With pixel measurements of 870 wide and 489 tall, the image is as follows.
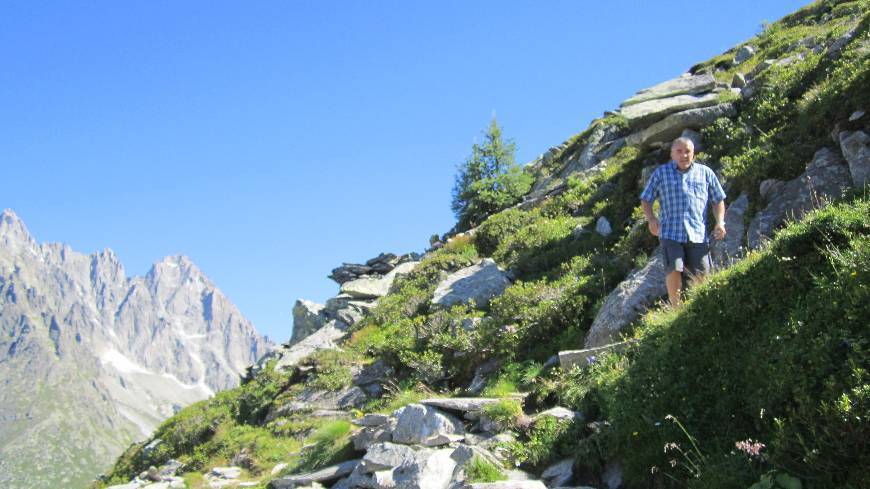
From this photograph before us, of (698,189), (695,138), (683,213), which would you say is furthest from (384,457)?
(695,138)

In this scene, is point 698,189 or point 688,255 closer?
point 688,255

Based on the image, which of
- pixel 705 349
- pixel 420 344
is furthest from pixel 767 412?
pixel 420 344

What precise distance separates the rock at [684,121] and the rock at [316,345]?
438 inches

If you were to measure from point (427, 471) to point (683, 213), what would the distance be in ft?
16.9

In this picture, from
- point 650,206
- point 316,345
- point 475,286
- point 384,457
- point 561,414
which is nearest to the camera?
point 561,414

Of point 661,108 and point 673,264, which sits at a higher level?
point 661,108

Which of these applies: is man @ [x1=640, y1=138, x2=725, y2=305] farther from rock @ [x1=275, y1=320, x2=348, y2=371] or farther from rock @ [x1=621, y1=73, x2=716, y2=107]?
rock @ [x1=275, y1=320, x2=348, y2=371]

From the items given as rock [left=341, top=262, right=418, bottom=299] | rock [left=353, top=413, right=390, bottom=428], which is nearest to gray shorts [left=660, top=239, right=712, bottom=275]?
rock [left=353, top=413, right=390, bottom=428]

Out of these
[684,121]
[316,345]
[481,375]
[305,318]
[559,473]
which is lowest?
[559,473]

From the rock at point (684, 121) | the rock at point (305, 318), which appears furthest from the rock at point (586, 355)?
the rock at point (305, 318)

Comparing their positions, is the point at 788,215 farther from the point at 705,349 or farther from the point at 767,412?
the point at 767,412

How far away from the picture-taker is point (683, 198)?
919cm

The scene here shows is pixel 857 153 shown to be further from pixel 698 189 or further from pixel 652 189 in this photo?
pixel 652 189

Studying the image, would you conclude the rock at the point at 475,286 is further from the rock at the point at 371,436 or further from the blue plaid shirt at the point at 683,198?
the blue plaid shirt at the point at 683,198
